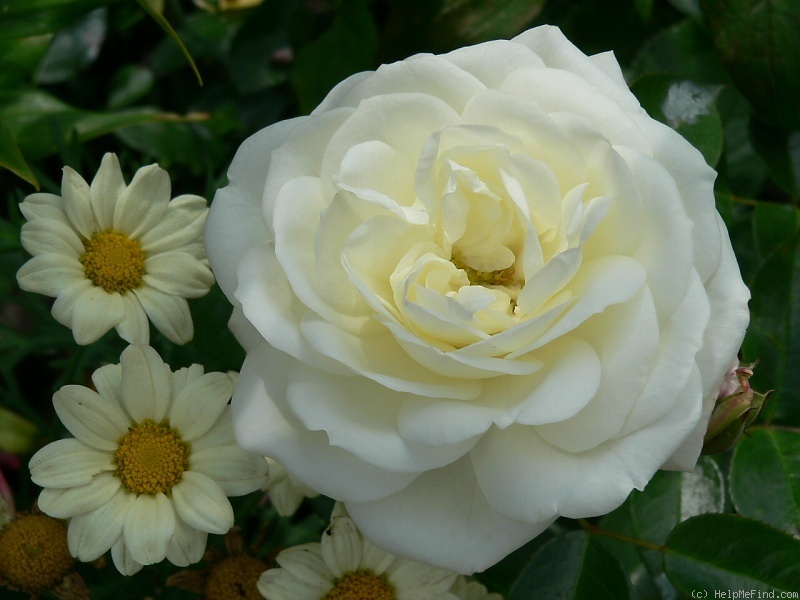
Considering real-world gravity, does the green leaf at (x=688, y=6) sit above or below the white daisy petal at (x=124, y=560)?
above

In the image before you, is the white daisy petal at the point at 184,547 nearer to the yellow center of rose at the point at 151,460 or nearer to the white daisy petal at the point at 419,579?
the yellow center of rose at the point at 151,460

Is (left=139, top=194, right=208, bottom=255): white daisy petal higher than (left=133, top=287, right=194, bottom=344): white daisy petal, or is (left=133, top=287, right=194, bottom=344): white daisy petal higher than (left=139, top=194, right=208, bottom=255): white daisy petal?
(left=139, top=194, right=208, bottom=255): white daisy petal

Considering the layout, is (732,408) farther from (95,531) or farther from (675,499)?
(95,531)

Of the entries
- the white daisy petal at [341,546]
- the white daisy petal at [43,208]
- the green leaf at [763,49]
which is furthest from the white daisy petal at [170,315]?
the green leaf at [763,49]

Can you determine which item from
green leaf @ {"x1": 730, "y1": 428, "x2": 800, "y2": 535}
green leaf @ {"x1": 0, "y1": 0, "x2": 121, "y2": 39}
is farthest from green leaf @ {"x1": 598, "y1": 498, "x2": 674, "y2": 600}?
green leaf @ {"x1": 0, "y1": 0, "x2": 121, "y2": 39}

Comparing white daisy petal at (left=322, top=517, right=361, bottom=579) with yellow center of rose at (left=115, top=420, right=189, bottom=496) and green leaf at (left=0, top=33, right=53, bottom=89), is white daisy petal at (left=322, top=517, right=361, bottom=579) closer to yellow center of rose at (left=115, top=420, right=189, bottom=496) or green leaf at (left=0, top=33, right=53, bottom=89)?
yellow center of rose at (left=115, top=420, right=189, bottom=496)
